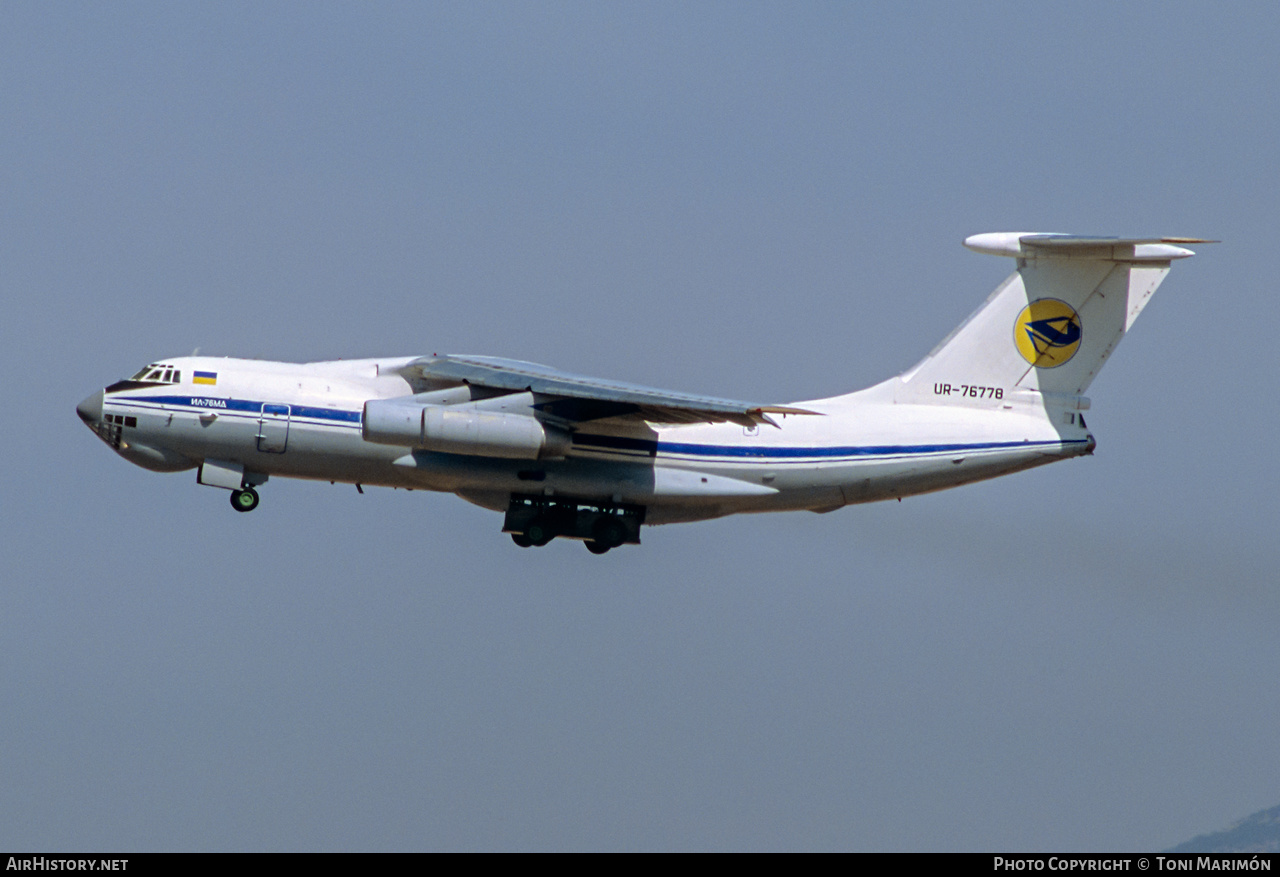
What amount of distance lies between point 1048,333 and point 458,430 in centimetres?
523

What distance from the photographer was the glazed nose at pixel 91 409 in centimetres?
1479

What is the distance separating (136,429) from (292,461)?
51.8 inches

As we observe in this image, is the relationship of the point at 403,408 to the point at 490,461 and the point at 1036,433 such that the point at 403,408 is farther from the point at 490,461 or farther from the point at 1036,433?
the point at 1036,433

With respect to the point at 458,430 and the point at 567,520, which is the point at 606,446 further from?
the point at 458,430

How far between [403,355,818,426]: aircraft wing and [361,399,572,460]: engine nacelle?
0.85ft

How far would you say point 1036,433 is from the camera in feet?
49.8

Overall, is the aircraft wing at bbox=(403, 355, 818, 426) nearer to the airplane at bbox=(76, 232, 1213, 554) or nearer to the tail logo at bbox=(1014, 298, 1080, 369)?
the airplane at bbox=(76, 232, 1213, 554)

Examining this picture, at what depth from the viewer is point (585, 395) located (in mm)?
14039

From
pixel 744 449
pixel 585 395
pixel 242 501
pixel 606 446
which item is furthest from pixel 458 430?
pixel 744 449

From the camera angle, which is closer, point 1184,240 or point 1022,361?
point 1184,240
